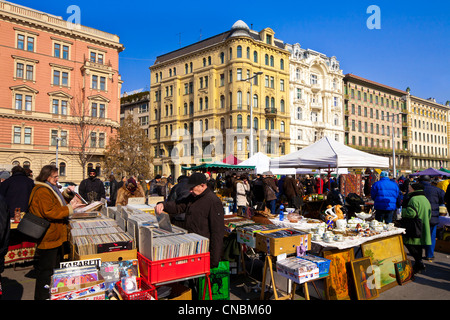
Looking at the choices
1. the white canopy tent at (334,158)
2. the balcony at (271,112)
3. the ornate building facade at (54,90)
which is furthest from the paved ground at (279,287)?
the balcony at (271,112)

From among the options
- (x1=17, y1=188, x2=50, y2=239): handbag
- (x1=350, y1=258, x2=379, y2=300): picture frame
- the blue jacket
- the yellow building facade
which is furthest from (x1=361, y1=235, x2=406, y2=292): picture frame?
the yellow building facade

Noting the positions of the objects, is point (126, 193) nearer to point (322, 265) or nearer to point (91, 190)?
point (91, 190)

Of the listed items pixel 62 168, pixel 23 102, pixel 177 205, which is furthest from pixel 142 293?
pixel 23 102

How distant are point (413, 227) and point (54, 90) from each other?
3795cm

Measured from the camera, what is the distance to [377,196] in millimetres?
7844

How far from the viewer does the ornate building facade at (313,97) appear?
143ft

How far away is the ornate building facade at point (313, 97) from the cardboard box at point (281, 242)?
38.7m

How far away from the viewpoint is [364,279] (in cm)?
487

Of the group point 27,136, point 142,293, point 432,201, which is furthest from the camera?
point 27,136

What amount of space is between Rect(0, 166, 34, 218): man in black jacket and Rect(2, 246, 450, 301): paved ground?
1.47 meters

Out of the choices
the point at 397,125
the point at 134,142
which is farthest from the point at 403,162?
the point at 134,142

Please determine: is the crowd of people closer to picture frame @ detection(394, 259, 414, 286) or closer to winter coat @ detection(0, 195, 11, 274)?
winter coat @ detection(0, 195, 11, 274)
